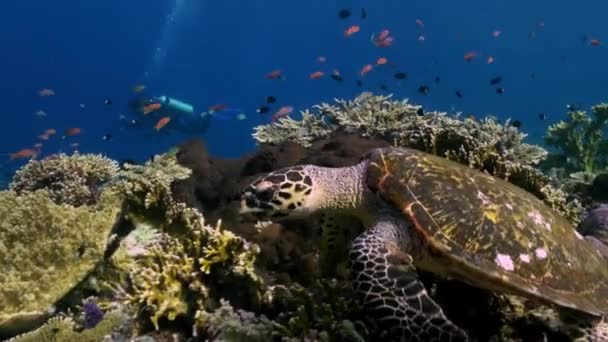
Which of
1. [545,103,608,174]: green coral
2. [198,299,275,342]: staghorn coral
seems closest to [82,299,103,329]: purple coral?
[198,299,275,342]: staghorn coral

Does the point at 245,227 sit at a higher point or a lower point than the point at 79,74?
lower

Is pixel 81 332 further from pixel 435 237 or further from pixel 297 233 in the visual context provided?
pixel 435 237

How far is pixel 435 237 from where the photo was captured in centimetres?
317

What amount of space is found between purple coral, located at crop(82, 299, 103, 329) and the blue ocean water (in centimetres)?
6776

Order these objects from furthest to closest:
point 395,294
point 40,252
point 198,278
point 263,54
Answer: point 263,54 < point 40,252 < point 198,278 < point 395,294

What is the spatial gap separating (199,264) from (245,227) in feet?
4.15

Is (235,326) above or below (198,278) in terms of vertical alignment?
below

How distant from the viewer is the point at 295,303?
3.26 m

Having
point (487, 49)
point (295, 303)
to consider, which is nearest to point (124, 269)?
point (295, 303)

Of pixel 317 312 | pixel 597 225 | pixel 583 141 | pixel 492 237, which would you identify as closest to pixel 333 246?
pixel 317 312

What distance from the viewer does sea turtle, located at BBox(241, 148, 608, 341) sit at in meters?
2.82

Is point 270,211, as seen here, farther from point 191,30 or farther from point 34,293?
point 191,30

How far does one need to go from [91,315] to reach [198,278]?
50.4 inches

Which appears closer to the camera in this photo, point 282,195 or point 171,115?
point 282,195
